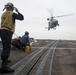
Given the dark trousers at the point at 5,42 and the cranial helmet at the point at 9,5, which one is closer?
the dark trousers at the point at 5,42

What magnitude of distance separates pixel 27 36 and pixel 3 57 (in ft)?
41.0

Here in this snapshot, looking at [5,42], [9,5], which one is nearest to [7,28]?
[5,42]

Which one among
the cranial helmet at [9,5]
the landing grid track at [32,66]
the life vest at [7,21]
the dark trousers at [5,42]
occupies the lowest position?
the landing grid track at [32,66]

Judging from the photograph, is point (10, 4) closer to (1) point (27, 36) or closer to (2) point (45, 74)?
(2) point (45, 74)

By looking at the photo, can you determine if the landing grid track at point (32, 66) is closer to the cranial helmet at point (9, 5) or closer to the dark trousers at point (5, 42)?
the dark trousers at point (5, 42)

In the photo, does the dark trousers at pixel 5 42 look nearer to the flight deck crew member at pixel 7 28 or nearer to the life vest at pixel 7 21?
the flight deck crew member at pixel 7 28

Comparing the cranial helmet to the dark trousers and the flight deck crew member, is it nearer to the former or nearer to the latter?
the flight deck crew member

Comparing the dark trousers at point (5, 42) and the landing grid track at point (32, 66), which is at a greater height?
the dark trousers at point (5, 42)

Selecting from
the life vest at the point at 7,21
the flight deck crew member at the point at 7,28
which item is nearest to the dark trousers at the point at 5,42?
the flight deck crew member at the point at 7,28

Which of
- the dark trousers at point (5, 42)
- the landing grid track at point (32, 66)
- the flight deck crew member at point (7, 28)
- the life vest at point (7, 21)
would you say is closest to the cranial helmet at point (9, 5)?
the flight deck crew member at point (7, 28)

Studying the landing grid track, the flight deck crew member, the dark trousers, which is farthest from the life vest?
the landing grid track

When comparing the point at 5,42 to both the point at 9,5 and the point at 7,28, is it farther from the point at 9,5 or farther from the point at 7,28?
the point at 9,5

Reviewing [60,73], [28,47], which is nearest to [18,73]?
[60,73]

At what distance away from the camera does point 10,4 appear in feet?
26.8
